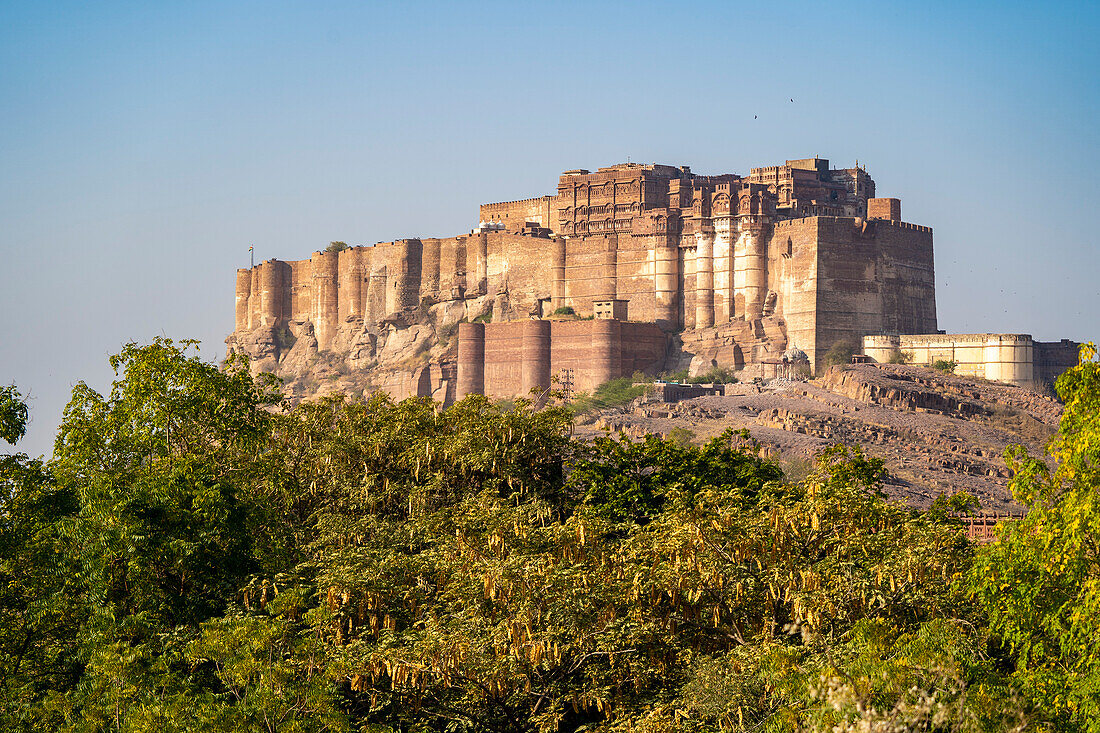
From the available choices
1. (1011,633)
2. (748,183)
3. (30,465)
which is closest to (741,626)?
(1011,633)

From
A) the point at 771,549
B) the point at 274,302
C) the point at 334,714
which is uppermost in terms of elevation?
the point at 274,302

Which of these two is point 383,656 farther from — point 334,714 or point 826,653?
point 826,653

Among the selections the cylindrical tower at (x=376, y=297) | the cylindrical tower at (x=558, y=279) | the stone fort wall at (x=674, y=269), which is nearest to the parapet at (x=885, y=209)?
the stone fort wall at (x=674, y=269)

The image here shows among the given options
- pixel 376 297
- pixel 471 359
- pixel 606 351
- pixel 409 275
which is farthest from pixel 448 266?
pixel 606 351

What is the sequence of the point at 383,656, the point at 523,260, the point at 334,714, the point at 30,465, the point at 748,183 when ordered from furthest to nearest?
the point at 523,260, the point at 748,183, the point at 30,465, the point at 383,656, the point at 334,714

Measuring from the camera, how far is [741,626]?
16.9m

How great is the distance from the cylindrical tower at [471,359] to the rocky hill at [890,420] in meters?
11.0

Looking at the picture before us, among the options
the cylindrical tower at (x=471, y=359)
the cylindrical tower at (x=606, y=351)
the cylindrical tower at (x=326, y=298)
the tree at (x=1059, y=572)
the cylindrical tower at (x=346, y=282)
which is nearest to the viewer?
the tree at (x=1059, y=572)

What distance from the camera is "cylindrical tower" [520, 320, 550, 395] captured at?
70.6m

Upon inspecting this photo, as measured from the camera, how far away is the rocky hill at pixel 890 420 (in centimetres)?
5378

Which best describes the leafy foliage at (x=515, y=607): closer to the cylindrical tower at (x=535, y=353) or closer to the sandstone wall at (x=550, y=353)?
the sandstone wall at (x=550, y=353)

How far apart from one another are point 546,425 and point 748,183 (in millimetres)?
50018

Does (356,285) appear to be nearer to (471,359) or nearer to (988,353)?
(471,359)

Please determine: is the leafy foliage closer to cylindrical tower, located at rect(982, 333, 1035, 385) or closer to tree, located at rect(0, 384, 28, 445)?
tree, located at rect(0, 384, 28, 445)
